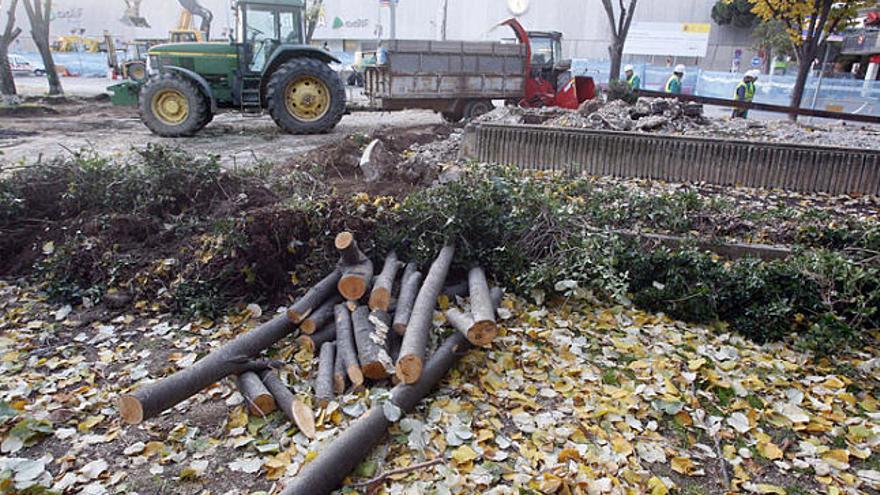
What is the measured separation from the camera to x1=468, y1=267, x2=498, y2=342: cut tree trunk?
11.3ft

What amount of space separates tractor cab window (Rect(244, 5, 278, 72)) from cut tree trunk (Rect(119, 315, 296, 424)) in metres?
8.32

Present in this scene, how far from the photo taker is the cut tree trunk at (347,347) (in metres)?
3.30

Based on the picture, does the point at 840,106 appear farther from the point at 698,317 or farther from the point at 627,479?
the point at 627,479

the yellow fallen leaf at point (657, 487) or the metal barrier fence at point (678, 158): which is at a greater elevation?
the metal barrier fence at point (678, 158)

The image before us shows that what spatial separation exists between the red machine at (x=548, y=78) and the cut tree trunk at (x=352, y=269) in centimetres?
994

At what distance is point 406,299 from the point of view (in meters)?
3.86

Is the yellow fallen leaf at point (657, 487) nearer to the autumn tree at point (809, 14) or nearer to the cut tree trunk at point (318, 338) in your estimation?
the cut tree trunk at point (318, 338)

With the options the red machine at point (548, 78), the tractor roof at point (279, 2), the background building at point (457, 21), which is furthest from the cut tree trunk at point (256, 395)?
the background building at point (457, 21)

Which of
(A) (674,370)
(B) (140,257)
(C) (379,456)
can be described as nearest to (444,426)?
(C) (379,456)

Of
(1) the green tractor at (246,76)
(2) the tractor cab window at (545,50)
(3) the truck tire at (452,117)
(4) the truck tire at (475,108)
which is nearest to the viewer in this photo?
(1) the green tractor at (246,76)

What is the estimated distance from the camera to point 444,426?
3098mm

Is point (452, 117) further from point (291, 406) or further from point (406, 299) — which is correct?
point (291, 406)

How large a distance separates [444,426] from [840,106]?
1956 centimetres

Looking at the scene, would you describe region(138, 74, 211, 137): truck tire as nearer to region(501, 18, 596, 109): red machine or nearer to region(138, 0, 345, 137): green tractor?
region(138, 0, 345, 137): green tractor
